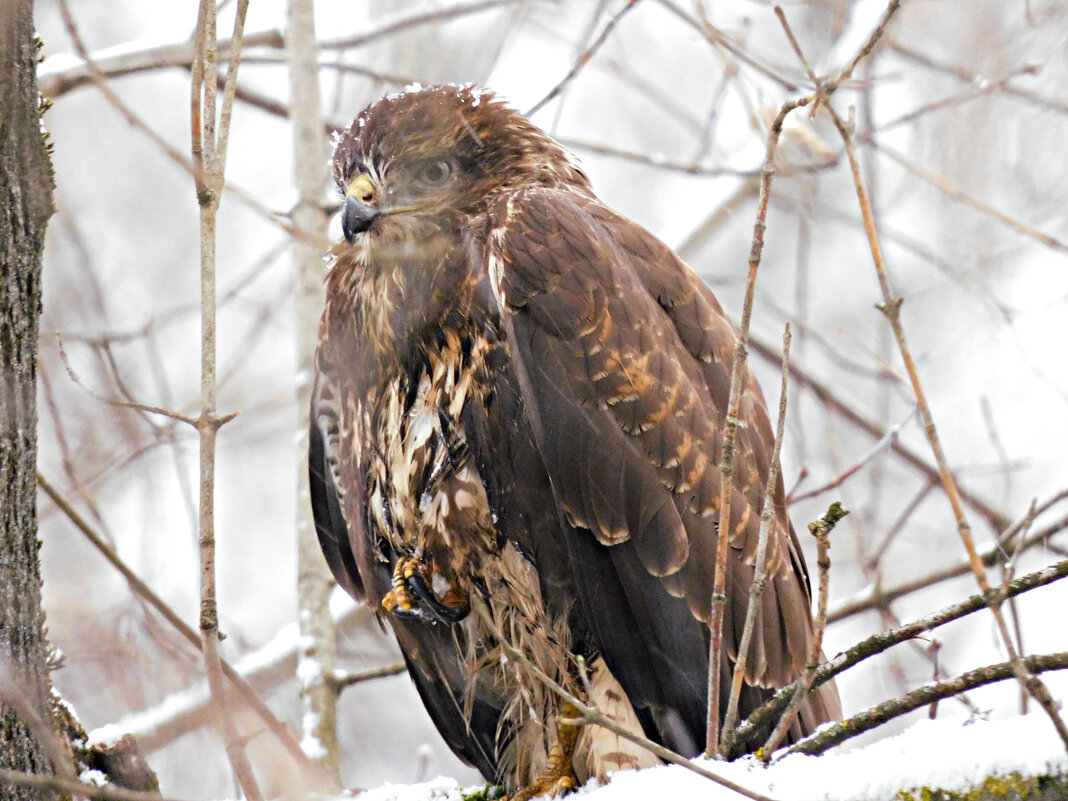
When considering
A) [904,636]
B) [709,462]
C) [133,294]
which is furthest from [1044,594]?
[133,294]

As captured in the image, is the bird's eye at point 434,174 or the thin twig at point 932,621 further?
the bird's eye at point 434,174

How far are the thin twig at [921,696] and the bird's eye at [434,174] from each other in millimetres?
2020

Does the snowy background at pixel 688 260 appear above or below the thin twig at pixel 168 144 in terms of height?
above

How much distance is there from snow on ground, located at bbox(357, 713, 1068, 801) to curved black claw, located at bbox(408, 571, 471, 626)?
1248mm

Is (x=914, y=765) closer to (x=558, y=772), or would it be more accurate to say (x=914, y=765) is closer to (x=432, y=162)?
(x=558, y=772)

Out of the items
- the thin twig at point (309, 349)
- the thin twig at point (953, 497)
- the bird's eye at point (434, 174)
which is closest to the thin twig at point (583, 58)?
the bird's eye at point (434, 174)

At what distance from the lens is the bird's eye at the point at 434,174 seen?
3.42 m

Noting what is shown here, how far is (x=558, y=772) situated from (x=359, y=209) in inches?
67.1

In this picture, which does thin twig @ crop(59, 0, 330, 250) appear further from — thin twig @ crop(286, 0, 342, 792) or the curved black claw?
thin twig @ crop(286, 0, 342, 792)

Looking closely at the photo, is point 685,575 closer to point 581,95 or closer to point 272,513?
point 272,513

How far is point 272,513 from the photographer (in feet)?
34.0

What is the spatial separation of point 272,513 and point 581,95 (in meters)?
5.44

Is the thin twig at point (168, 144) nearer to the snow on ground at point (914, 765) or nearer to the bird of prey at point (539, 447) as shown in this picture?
the bird of prey at point (539, 447)

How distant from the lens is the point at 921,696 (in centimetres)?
183
